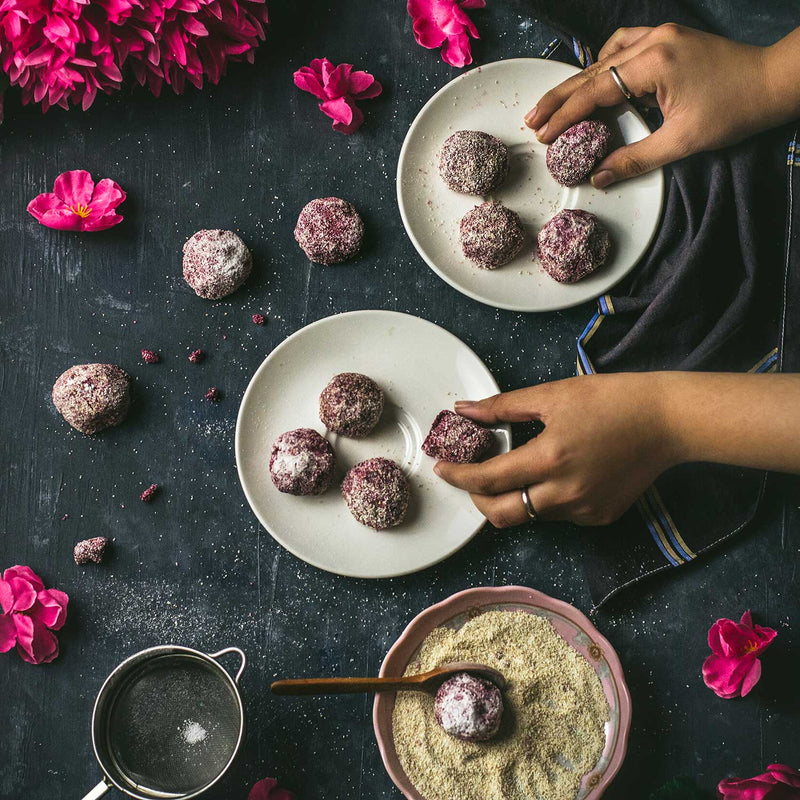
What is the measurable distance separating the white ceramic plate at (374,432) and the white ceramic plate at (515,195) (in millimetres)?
142

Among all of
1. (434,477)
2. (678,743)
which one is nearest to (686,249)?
(434,477)

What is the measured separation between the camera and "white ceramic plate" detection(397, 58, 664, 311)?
133 centimetres

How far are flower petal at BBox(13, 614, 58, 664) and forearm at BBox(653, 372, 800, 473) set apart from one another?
1099 mm

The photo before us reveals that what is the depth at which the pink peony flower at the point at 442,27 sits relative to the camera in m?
1.37

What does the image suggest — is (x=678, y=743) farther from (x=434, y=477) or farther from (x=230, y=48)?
(x=230, y=48)

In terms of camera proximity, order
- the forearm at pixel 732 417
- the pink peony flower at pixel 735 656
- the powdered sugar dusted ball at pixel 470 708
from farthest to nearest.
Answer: the pink peony flower at pixel 735 656 → the powdered sugar dusted ball at pixel 470 708 → the forearm at pixel 732 417

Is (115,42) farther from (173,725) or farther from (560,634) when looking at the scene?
(560,634)

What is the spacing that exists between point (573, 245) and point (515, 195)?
Result: 173 millimetres

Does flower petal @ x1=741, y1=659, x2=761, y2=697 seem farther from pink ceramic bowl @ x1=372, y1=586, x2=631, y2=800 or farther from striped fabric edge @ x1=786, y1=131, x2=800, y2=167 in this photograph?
striped fabric edge @ x1=786, y1=131, x2=800, y2=167

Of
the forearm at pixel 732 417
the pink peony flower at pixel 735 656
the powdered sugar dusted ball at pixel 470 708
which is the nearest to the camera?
the forearm at pixel 732 417

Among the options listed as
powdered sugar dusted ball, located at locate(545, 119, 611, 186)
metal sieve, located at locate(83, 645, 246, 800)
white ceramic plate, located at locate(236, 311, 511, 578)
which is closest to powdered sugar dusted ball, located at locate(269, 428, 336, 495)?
white ceramic plate, located at locate(236, 311, 511, 578)

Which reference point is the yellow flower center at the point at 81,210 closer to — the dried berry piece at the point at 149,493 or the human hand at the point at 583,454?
the dried berry piece at the point at 149,493

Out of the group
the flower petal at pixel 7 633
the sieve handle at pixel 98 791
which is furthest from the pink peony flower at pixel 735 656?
the flower petal at pixel 7 633

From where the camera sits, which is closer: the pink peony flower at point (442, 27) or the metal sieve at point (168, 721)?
the metal sieve at point (168, 721)
